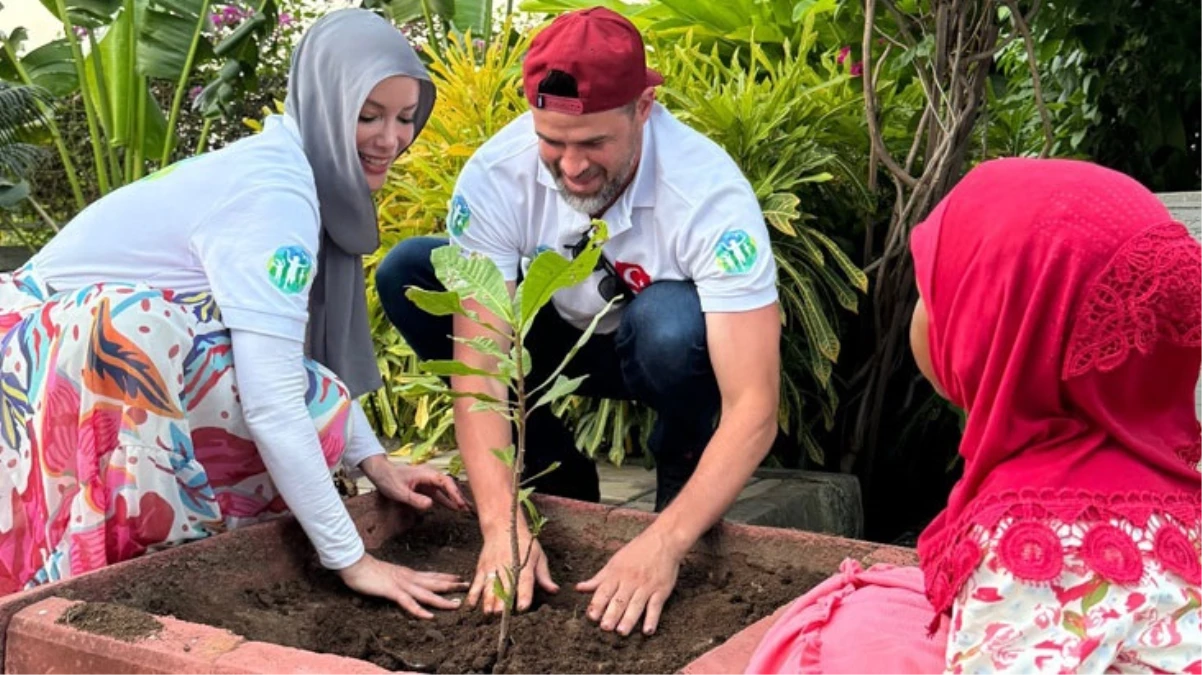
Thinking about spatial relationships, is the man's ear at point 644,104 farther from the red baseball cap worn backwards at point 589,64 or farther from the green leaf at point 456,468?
the green leaf at point 456,468

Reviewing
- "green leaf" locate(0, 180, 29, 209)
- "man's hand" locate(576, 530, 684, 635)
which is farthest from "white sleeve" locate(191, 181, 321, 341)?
"green leaf" locate(0, 180, 29, 209)

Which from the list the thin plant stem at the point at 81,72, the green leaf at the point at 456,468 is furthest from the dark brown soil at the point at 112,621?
the thin plant stem at the point at 81,72

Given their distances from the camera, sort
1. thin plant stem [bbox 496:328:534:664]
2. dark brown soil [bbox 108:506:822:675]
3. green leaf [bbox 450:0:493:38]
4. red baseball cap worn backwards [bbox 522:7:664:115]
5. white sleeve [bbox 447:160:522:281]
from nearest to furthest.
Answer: thin plant stem [bbox 496:328:534:664] → dark brown soil [bbox 108:506:822:675] → red baseball cap worn backwards [bbox 522:7:664:115] → white sleeve [bbox 447:160:522:281] → green leaf [bbox 450:0:493:38]

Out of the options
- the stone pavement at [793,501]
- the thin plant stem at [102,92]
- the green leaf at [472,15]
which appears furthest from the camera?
the thin plant stem at [102,92]

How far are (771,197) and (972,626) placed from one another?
2.00 meters

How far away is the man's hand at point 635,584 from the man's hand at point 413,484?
46cm

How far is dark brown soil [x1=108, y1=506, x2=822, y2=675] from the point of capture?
1805 mm

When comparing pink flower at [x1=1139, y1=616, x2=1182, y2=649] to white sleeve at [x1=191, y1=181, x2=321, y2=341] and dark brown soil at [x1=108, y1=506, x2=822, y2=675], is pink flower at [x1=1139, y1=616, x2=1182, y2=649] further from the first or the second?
white sleeve at [x1=191, y1=181, x2=321, y2=341]

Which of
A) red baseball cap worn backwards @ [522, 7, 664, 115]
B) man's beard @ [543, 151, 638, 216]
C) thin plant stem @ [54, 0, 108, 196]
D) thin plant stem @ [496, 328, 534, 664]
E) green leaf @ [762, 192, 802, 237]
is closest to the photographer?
thin plant stem @ [496, 328, 534, 664]

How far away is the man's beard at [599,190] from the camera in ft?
7.79

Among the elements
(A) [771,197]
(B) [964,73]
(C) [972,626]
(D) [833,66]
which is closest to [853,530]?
(A) [771,197]

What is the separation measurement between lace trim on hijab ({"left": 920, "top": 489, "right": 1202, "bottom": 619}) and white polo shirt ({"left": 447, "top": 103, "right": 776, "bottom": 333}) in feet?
3.51

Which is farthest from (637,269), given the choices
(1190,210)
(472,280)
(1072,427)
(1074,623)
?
(1074,623)

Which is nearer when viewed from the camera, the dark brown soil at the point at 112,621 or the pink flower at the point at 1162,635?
the pink flower at the point at 1162,635
